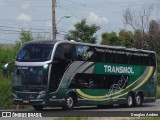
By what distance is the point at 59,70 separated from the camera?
24828 mm

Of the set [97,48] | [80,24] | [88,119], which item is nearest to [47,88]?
[97,48]

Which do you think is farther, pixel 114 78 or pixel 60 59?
pixel 114 78

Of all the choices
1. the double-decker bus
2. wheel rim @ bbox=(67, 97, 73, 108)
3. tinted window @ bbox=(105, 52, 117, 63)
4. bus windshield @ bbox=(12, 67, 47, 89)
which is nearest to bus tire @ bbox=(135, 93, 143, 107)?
the double-decker bus

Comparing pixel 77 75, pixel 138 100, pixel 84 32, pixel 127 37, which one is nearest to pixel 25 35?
pixel 84 32

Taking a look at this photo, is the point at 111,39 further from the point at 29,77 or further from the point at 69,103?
the point at 29,77

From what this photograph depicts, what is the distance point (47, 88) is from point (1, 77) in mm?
8531

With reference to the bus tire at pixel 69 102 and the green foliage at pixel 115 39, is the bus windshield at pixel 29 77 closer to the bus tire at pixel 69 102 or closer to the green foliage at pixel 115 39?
the bus tire at pixel 69 102

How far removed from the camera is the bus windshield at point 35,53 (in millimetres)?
24484

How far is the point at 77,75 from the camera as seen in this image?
26.4 m

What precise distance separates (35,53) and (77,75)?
2880 millimetres

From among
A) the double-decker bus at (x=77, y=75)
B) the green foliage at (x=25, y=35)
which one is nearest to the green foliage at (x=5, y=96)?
the double-decker bus at (x=77, y=75)

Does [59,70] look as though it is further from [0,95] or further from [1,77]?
[1,77]

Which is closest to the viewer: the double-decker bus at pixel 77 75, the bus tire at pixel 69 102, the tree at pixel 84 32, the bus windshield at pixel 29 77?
the bus windshield at pixel 29 77

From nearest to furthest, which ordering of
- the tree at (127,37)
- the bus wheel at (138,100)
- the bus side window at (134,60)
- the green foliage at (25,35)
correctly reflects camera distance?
1. the bus side window at (134,60)
2. the bus wheel at (138,100)
3. the green foliage at (25,35)
4. the tree at (127,37)
